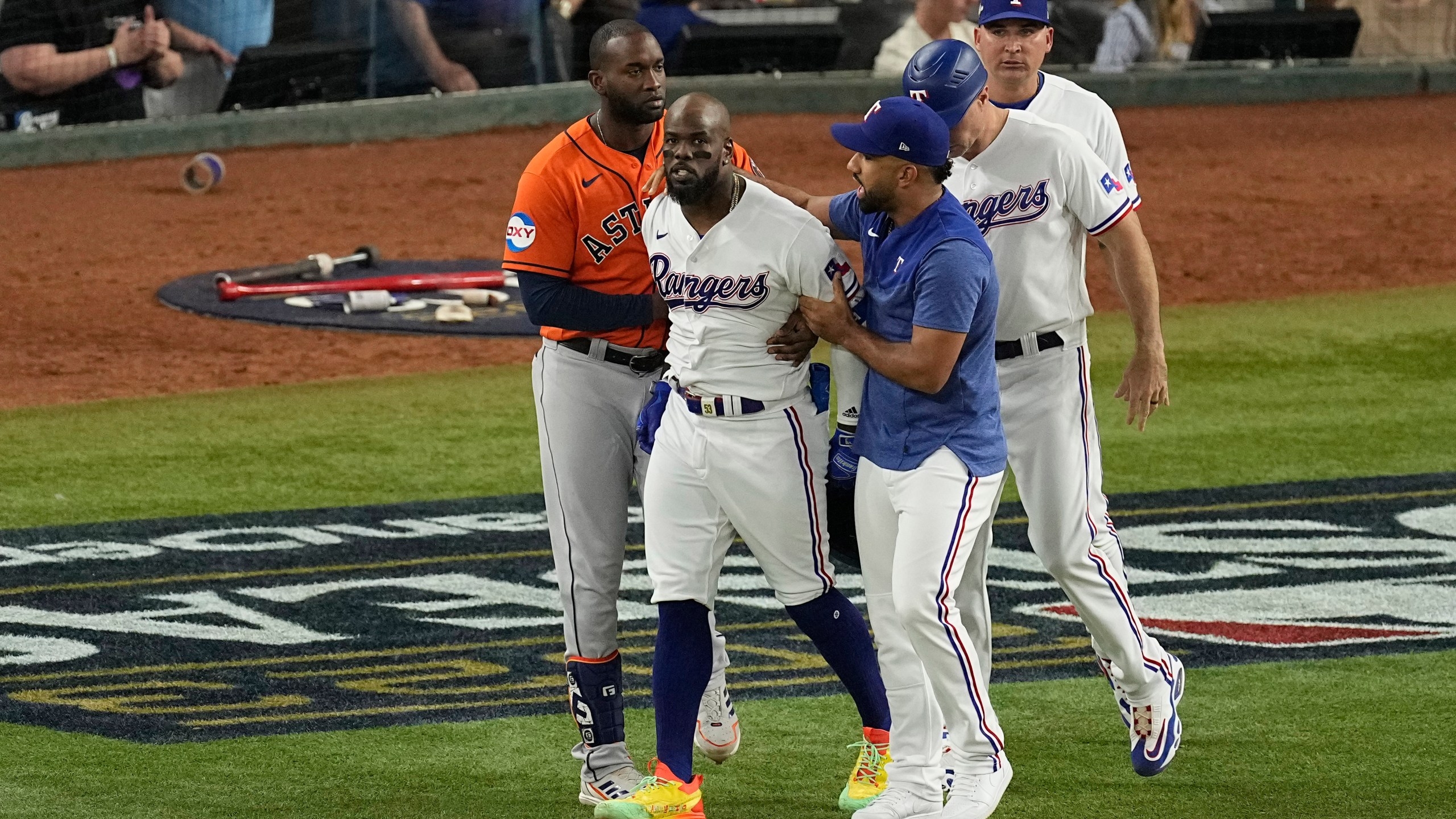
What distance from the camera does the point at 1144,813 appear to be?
4285mm

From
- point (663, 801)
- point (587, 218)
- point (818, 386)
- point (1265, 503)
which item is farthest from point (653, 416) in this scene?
point (1265, 503)

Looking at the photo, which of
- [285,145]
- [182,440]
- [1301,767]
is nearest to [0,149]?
[285,145]

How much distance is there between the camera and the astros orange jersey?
4426 millimetres

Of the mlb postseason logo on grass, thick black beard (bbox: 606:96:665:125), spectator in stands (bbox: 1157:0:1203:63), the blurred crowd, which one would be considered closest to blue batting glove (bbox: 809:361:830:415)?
thick black beard (bbox: 606:96:665:125)

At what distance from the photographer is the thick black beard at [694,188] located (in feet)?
13.2

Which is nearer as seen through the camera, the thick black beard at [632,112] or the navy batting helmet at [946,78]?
the navy batting helmet at [946,78]

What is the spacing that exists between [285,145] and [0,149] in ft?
7.48

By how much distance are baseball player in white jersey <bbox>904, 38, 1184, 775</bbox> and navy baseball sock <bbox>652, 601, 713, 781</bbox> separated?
71 cm

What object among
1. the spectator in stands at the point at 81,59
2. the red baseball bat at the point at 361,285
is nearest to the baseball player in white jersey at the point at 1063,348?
the red baseball bat at the point at 361,285

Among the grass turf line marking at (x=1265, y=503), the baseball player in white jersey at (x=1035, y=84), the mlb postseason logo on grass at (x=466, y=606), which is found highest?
the baseball player in white jersey at (x=1035, y=84)

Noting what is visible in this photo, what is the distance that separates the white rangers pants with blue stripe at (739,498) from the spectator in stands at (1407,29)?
54.9 ft

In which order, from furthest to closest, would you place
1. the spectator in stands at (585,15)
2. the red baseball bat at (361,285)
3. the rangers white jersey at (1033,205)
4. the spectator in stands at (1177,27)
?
the spectator in stands at (1177,27), the spectator in stands at (585,15), the red baseball bat at (361,285), the rangers white jersey at (1033,205)

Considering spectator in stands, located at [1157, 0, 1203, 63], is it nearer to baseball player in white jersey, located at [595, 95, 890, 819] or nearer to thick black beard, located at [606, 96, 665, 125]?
thick black beard, located at [606, 96, 665, 125]

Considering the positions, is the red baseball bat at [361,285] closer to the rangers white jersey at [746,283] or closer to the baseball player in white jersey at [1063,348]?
the baseball player in white jersey at [1063,348]
